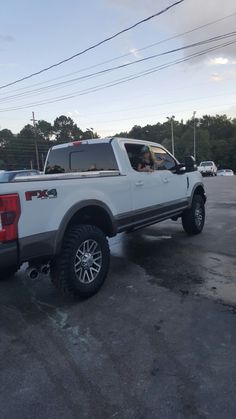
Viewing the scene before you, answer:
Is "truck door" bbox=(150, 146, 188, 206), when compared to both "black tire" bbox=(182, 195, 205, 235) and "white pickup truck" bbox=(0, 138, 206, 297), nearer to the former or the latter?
"white pickup truck" bbox=(0, 138, 206, 297)

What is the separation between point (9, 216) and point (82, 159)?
2.63m

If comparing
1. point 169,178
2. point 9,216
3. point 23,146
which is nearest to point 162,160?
point 169,178

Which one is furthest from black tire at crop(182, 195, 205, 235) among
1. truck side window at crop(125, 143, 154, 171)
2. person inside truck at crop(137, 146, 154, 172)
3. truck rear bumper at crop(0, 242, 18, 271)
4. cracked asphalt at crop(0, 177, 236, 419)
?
truck rear bumper at crop(0, 242, 18, 271)

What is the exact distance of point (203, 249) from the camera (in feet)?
21.4

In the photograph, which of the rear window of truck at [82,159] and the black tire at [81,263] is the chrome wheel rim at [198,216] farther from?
the black tire at [81,263]

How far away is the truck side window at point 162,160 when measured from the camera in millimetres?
6417

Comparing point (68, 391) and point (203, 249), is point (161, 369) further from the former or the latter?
point (203, 249)

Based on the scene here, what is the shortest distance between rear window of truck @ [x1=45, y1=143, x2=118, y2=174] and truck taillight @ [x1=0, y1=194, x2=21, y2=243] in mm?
2228

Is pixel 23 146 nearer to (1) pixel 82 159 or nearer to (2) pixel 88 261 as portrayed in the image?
(1) pixel 82 159

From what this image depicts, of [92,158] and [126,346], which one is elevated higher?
[92,158]

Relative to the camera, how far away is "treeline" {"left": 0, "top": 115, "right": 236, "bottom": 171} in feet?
255

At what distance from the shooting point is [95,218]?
15.6ft

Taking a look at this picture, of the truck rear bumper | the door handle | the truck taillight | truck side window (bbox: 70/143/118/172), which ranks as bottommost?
the truck rear bumper

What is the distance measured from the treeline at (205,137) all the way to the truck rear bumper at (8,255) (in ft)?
234
